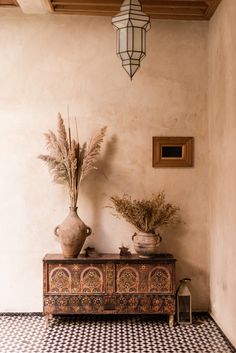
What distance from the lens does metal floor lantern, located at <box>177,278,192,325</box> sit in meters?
5.02

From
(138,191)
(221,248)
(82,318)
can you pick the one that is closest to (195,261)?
(221,248)

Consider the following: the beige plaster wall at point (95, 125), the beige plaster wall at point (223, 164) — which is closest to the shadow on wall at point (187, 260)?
the beige plaster wall at point (95, 125)

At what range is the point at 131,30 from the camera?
345 cm

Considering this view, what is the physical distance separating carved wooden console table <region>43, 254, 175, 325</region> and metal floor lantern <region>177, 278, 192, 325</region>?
0.16 meters

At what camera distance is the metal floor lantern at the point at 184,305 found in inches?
198

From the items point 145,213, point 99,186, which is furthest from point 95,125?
point 145,213

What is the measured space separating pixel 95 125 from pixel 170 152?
0.89 m

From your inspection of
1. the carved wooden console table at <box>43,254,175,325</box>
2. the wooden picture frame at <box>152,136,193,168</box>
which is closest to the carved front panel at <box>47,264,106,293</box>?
the carved wooden console table at <box>43,254,175,325</box>

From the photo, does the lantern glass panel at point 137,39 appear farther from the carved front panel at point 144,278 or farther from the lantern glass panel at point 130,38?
the carved front panel at point 144,278

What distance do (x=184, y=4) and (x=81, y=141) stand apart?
1819mm

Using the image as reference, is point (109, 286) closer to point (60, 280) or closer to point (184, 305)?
point (60, 280)

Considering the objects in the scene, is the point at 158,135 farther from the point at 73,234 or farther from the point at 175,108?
the point at 73,234

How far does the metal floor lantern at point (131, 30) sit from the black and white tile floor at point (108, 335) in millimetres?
2487

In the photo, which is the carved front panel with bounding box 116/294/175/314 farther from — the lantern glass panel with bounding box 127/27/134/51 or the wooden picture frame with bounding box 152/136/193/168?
the lantern glass panel with bounding box 127/27/134/51
